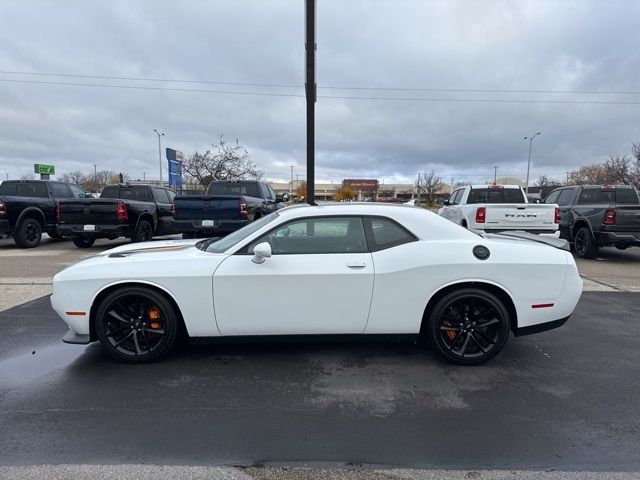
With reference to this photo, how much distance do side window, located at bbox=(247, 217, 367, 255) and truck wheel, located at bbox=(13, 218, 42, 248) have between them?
36.0 feet

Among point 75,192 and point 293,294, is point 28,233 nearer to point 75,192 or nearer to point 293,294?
point 75,192

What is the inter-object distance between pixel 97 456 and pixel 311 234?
2.36m

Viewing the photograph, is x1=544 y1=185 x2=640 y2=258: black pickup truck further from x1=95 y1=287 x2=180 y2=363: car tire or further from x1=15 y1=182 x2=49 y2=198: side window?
x1=15 y1=182 x2=49 y2=198: side window

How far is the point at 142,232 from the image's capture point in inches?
468

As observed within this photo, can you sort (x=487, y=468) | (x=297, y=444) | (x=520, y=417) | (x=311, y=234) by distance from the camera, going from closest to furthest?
1. (x=487, y=468)
2. (x=297, y=444)
3. (x=520, y=417)
4. (x=311, y=234)

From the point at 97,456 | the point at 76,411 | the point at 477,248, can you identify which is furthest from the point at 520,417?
the point at 76,411

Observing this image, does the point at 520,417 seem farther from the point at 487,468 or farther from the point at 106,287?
the point at 106,287

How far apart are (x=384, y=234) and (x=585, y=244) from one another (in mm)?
8953

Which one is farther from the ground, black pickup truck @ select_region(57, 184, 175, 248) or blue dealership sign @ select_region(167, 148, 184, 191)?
blue dealership sign @ select_region(167, 148, 184, 191)

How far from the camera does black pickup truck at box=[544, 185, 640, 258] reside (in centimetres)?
941

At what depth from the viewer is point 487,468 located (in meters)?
2.46

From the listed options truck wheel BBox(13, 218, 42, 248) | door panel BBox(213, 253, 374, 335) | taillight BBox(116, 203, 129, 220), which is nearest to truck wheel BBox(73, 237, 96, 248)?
truck wheel BBox(13, 218, 42, 248)

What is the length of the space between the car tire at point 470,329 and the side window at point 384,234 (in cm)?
65

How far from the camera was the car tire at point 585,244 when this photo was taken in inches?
403
